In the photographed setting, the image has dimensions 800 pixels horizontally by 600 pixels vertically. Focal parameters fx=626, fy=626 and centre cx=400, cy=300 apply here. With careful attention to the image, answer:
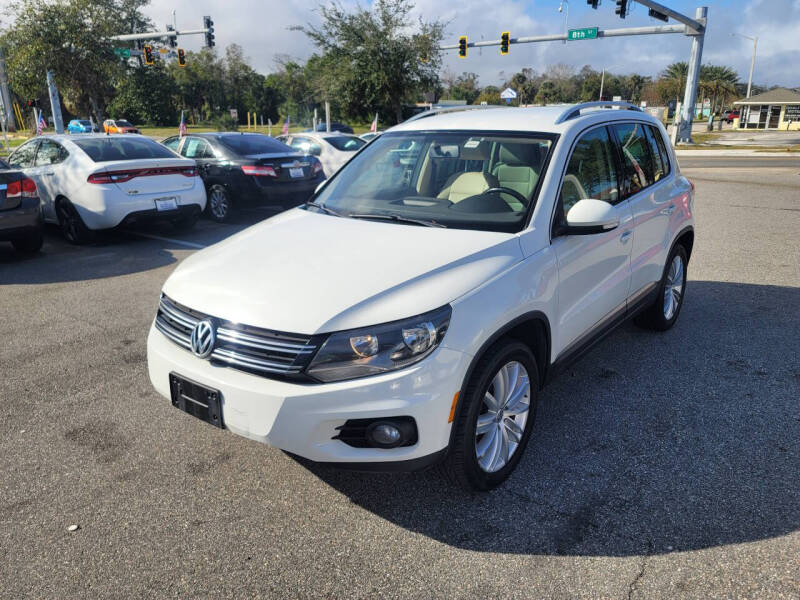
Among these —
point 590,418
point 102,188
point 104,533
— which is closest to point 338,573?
point 104,533

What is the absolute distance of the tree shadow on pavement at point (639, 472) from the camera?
Answer: 2.81 meters

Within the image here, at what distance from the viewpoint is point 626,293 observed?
13.9ft

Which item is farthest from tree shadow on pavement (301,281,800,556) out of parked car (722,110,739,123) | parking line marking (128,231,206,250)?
parked car (722,110,739,123)

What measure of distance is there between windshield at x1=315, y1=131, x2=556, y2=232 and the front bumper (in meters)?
1.09

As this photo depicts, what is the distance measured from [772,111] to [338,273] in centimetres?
8474

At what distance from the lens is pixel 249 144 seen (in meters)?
11.0

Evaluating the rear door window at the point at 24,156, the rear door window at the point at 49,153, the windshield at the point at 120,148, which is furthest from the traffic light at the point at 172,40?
the windshield at the point at 120,148

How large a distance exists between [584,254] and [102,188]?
7062 mm

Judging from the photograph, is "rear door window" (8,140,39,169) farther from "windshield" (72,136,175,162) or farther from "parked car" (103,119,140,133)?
"parked car" (103,119,140,133)

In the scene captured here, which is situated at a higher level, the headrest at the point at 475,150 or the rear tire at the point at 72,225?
the headrest at the point at 475,150

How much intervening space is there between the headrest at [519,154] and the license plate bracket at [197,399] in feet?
6.96

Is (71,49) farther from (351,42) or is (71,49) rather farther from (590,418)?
(590,418)

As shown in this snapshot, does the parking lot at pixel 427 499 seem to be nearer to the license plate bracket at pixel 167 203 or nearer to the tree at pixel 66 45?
the license plate bracket at pixel 167 203

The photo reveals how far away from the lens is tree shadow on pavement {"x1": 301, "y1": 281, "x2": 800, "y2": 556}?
2812 millimetres
